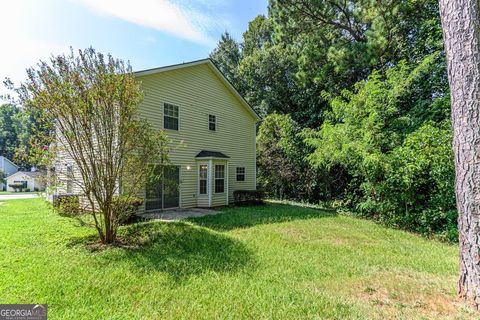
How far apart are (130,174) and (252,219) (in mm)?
4637

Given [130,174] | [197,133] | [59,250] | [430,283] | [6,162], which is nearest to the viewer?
[430,283]

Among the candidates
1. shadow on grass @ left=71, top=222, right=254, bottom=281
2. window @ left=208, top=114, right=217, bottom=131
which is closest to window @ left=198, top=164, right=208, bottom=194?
window @ left=208, top=114, right=217, bottom=131

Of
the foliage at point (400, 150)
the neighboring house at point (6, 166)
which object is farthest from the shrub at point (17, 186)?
the foliage at point (400, 150)

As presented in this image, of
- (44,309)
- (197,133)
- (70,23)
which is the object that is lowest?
(44,309)

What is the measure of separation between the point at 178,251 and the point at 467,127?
18.2 feet

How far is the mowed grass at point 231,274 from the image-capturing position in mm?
3215

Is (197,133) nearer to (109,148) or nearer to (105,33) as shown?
(105,33)

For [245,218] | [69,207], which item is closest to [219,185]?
[245,218]

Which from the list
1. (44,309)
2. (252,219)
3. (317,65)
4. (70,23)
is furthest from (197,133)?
(44,309)

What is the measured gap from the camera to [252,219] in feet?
29.4

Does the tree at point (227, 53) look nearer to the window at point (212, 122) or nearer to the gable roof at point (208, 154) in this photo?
the window at point (212, 122)

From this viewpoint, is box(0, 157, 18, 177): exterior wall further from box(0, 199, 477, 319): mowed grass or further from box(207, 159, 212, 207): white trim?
box(0, 199, 477, 319): mowed grass

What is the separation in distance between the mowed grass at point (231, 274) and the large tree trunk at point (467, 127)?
524 mm

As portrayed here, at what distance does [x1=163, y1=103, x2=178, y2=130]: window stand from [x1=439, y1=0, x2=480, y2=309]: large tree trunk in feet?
31.1
